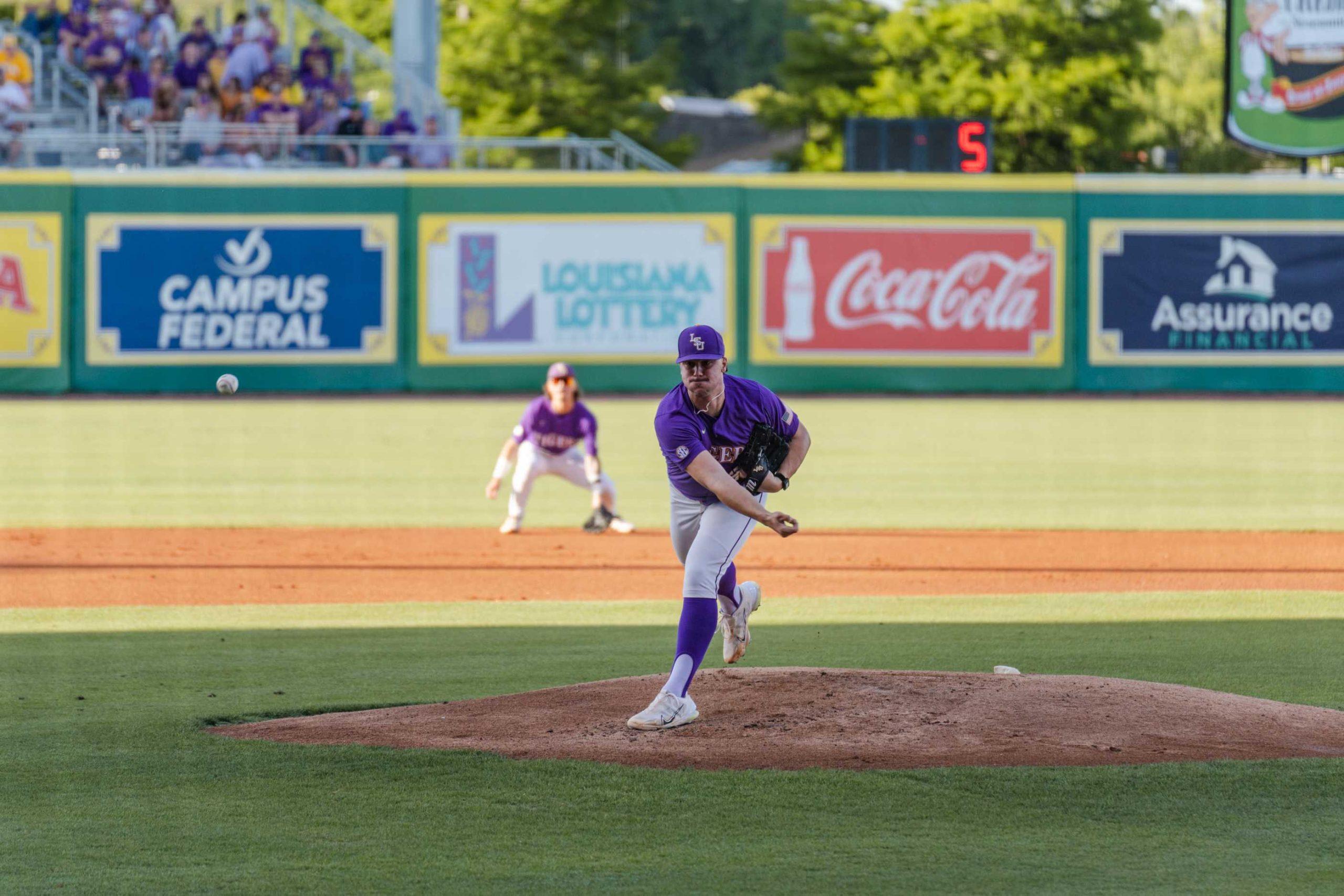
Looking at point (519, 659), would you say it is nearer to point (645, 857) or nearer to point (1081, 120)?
point (645, 857)

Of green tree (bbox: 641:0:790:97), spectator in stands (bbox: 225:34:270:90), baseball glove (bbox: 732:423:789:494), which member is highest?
green tree (bbox: 641:0:790:97)

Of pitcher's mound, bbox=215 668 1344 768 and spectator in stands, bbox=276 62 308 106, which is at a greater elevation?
spectator in stands, bbox=276 62 308 106

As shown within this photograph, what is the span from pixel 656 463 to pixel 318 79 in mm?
13249

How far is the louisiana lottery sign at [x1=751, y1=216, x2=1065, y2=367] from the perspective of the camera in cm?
2681

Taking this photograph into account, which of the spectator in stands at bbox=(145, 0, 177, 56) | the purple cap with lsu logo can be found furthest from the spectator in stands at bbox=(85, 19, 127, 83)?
the purple cap with lsu logo

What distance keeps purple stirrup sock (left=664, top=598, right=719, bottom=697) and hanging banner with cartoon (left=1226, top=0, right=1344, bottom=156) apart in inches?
854

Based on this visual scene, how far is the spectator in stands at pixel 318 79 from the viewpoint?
29.2 metres

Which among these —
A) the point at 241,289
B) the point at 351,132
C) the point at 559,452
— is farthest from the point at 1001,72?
the point at 559,452

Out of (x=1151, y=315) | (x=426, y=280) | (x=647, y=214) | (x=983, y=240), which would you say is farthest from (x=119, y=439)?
(x=1151, y=315)

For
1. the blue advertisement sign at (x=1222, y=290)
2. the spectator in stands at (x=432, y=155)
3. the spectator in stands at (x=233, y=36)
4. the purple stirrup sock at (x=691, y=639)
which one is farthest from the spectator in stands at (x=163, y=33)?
the purple stirrup sock at (x=691, y=639)

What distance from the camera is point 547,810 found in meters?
5.43

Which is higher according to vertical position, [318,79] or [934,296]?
[318,79]

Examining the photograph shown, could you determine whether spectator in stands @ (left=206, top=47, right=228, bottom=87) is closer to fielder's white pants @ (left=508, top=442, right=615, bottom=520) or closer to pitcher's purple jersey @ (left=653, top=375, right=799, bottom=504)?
fielder's white pants @ (left=508, top=442, right=615, bottom=520)

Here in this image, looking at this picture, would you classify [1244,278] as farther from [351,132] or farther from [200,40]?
[200,40]
